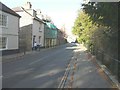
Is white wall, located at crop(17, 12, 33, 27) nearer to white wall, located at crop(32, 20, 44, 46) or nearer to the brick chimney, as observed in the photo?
white wall, located at crop(32, 20, 44, 46)

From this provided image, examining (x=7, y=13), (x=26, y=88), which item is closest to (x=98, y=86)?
(x=26, y=88)

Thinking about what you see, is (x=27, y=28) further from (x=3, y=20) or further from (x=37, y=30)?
(x=3, y=20)

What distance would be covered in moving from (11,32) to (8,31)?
1.23m

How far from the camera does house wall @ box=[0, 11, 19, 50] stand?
36.6 metres

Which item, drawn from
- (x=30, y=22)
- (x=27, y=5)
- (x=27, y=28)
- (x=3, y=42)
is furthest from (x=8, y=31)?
(x=27, y=5)

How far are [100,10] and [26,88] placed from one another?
533 cm

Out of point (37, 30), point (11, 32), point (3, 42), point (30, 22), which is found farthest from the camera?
point (37, 30)

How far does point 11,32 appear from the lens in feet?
127

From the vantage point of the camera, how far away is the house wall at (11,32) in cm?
3656

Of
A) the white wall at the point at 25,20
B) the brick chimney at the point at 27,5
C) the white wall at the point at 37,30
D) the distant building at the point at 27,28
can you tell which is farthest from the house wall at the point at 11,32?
the brick chimney at the point at 27,5

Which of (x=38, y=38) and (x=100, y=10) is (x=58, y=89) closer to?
(x=100, y=10)

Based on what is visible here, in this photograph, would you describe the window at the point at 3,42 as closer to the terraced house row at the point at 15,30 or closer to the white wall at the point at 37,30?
the terraced house row at the point at 15,30

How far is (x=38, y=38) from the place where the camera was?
6169cm

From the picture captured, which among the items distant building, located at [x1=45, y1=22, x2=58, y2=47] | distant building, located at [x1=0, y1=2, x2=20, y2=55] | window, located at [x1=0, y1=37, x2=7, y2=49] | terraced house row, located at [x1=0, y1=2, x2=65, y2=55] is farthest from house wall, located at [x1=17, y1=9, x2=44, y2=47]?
window, located at [x1=0, y1=37, x2=7, y2=49]
